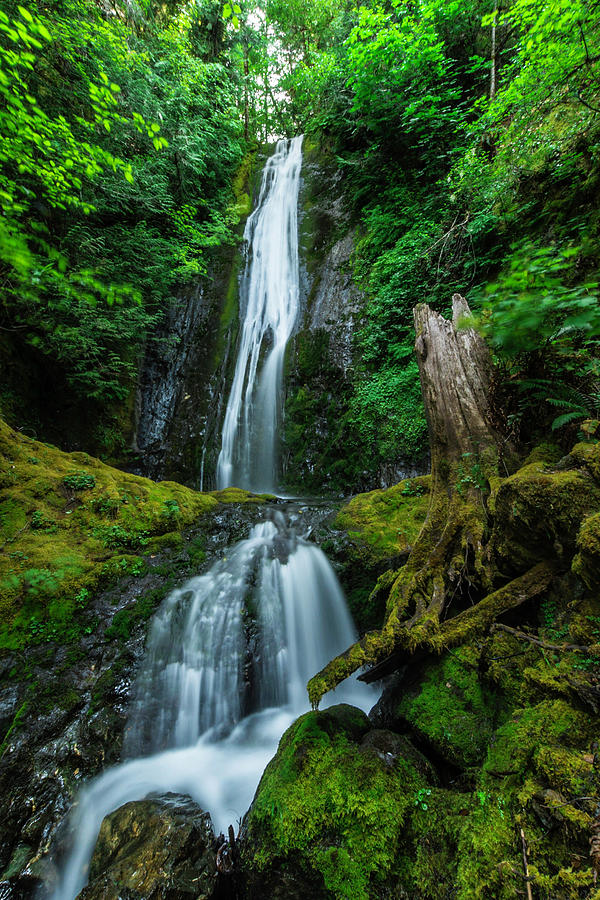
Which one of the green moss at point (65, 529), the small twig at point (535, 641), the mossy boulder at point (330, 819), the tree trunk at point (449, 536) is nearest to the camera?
the mossy boulder at point (330, 819)

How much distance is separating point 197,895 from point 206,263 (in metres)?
13.9

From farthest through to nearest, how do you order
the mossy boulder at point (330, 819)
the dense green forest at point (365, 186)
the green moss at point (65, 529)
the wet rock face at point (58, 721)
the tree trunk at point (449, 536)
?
the green moss at point (65, 529)
the dense green forest at point (365, 186)
the wet rock face at point (58, 721)
the tree trunk at point (449, 536)
the mossy boulder at point (330, 819)

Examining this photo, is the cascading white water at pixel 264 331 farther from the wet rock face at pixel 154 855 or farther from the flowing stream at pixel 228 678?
the wet rock face at pixel 154 855

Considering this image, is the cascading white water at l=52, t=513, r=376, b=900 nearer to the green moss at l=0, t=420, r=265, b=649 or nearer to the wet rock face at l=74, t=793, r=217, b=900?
the wet rock face at l=74, t=793, r=217, b=900

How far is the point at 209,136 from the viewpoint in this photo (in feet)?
38.3

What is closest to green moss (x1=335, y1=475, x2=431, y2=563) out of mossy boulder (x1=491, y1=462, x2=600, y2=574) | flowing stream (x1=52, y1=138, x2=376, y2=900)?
flowing stream (x1=52, y1=138, x2=376, y2=900)

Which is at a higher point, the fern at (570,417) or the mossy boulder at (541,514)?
the fern at (570,417)

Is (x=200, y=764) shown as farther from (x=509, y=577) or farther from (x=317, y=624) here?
(x=509, y=577)

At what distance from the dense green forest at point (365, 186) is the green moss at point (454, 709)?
1.80 m

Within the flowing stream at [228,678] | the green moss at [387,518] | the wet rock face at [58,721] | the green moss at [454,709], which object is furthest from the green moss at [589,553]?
the wet rock face at [58,721]

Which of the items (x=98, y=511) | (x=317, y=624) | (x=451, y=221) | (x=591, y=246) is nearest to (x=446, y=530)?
(x=317, y=624)

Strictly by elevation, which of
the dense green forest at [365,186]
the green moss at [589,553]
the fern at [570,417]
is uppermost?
the dense green forest at [365,186]

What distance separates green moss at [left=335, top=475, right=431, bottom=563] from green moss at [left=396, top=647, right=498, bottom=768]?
6.41 ft

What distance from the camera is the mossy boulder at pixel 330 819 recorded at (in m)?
1.51
